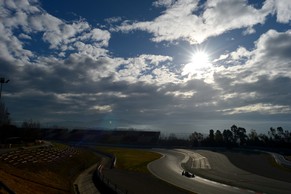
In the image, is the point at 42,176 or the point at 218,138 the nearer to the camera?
the point at 42,176

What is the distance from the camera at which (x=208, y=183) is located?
48.2m

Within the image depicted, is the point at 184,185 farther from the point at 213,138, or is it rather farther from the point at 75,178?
the point at 213,138

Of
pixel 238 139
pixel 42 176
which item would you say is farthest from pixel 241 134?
pixel 42 176

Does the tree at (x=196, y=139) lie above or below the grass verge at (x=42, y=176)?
above

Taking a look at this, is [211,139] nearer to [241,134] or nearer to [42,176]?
[241,134]

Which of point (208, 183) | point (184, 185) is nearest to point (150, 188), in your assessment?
point (184, 185)

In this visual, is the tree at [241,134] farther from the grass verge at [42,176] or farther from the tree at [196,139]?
the grass verge at [42,176]

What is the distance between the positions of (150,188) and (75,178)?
49.6 ft

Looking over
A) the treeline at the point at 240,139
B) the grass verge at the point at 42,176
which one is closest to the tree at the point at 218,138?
the treeline at the point at 240,139

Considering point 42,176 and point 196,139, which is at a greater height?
point 196,139

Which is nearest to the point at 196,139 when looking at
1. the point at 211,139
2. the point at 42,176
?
the point at 211,139

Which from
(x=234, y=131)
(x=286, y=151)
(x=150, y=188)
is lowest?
(x=150, y=188)

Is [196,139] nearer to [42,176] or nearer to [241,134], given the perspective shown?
[241,134]

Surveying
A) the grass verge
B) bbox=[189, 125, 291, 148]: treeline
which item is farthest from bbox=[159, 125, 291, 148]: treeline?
the grass verge
